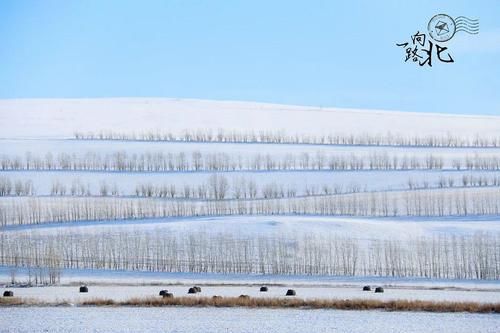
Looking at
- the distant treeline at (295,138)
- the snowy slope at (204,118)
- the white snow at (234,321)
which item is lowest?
the white snow at (234,321)

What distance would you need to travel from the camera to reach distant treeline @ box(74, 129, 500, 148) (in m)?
64.4

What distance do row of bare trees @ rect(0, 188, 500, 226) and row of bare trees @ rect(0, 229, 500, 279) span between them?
4.37 m

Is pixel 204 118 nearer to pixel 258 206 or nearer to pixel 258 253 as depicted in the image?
pixel 258 206

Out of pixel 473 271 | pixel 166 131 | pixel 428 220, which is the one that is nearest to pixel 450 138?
pixel 166 131

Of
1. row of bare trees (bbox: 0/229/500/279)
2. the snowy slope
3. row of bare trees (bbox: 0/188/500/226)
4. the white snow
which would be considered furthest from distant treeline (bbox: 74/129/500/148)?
the white snow

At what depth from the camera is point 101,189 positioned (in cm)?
4484

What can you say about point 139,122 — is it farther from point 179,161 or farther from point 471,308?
point 471,308

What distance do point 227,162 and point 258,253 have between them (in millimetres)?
21857

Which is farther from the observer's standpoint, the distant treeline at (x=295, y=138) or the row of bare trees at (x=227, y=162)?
the distant treeline at (x=295, y=138)

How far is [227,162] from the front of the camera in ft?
174

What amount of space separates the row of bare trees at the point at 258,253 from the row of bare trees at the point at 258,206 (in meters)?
4.37

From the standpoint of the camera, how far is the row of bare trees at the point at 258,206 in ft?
128

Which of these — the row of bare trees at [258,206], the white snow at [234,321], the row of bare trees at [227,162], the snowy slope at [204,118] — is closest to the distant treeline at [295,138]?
the snowy slope at [204,118]

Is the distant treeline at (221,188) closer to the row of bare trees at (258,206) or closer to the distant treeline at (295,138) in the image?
the row of bare trees at (258,206)
